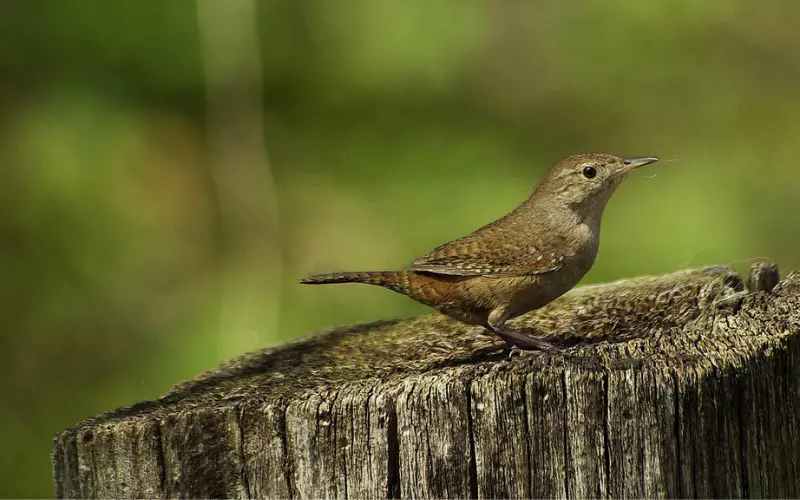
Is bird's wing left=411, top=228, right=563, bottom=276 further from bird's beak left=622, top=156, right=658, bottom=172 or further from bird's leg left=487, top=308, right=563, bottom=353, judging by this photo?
bird's beak left=622, top=156, right=658, bottom=172

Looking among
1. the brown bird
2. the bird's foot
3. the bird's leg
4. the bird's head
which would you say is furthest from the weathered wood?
the bird's head

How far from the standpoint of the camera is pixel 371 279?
355 centimetres

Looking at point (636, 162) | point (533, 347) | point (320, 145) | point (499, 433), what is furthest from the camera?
point (320, 145)

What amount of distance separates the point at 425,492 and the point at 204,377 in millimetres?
977

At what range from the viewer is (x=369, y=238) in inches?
238

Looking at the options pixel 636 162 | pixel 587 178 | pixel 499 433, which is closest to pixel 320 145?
pixel 587 178

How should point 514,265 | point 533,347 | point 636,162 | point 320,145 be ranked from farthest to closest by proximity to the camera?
1. point 320,145
2. point 636,162
3. point 514,265
4. point 533,347

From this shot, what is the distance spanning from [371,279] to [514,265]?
1.70ft

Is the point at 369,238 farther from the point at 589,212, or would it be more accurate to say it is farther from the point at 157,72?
the point at 589,212

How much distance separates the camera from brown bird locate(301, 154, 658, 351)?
11.3 feet

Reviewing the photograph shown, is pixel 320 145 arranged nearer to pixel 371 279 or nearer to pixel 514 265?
pixel 371 279

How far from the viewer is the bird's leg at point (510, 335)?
326 cm

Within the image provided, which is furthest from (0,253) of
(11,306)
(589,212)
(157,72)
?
(589,212)

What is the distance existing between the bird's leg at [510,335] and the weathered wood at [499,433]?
675 millimetres
